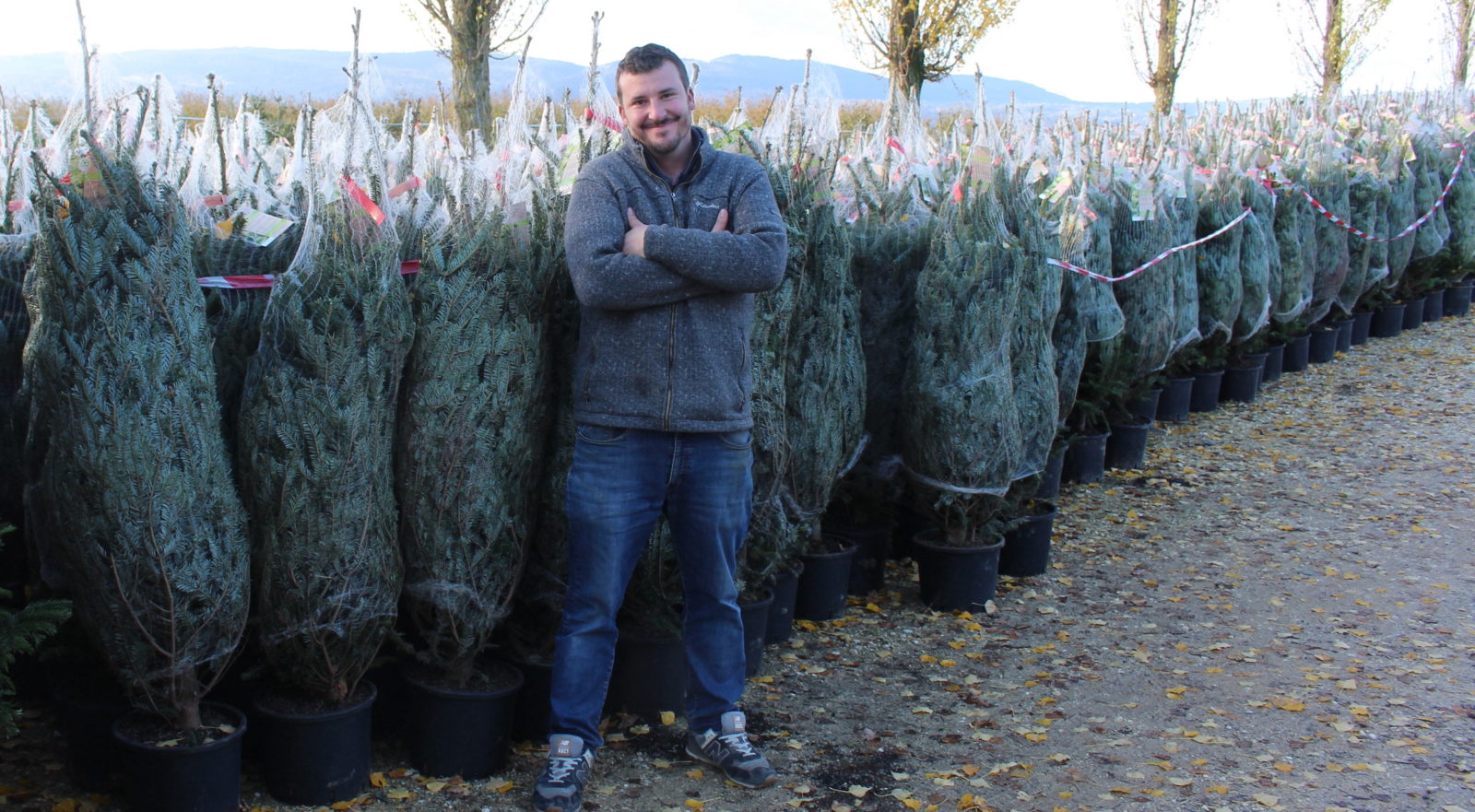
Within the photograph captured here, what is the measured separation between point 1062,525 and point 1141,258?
1.82 meters

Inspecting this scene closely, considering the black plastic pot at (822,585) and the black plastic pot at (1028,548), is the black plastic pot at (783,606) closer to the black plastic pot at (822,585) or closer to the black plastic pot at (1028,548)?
the black plastic pot at (822,585)

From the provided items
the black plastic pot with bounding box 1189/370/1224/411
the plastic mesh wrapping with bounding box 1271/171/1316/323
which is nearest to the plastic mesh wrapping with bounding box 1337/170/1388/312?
the plastic mesh wrapping with bounding box 1271/171/1316/323

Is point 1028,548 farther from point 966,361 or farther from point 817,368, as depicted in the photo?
point 817,368

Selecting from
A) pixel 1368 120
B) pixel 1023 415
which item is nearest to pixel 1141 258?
pixel 1023 415

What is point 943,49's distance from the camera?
18.9m

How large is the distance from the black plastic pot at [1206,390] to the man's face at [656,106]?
245 inches

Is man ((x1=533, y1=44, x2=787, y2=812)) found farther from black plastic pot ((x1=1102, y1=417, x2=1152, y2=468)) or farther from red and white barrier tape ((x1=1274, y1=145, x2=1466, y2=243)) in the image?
red and white barrier tape ((x1=1274, y1=145, x2=1466, y2=243))

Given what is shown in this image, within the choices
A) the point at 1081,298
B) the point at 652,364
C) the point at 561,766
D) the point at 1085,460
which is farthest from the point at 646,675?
the point at 1085,460

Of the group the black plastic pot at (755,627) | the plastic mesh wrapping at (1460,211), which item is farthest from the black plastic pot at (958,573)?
the plastic mesh wrapping at (1460,211)

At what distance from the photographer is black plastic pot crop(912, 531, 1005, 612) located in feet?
15.2

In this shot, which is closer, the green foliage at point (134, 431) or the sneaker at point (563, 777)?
the green foliage at point (134, 431)

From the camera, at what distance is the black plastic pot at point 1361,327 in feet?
35.2

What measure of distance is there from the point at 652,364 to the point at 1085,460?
4.25 m

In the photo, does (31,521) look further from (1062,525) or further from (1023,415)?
(1062,525)
